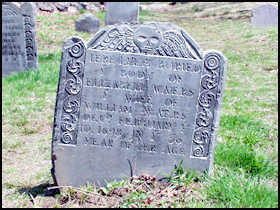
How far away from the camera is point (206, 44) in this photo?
1320 centimetres

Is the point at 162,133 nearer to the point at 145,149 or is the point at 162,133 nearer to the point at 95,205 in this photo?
the point at 145,149

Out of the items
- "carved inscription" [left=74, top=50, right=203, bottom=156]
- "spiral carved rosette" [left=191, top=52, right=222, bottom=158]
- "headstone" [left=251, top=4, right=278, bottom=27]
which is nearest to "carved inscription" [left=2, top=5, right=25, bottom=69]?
"carved inscription" [left=74, top=50, right=203, bottom=156]

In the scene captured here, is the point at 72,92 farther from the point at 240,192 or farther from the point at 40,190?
the point at 240,192

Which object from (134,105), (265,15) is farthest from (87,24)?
(134,105)

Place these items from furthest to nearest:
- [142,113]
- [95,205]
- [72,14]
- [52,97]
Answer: [72,14]
[52,97]
[142,113]
[95,205]

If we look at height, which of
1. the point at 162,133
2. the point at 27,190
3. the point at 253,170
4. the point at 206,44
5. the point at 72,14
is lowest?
the point at 27,190

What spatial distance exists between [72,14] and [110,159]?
16197mm

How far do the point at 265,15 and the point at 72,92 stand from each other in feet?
40.6

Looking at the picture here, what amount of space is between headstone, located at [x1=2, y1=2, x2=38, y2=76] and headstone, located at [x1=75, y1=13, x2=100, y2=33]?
6529mm

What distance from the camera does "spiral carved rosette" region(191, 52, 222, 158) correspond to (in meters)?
3.42

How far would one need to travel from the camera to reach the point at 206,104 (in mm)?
3480

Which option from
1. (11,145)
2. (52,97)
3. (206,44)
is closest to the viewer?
(11,145)

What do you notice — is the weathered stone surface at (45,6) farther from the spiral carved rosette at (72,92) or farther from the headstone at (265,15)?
the spiral carved rosette at (72,92)

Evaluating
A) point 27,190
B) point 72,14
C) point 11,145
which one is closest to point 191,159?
point 27,190
